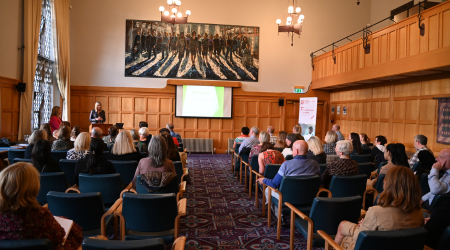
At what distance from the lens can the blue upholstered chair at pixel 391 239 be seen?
181cm

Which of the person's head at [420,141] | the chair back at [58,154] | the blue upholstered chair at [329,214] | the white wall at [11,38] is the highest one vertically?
the white wall at [11,38]

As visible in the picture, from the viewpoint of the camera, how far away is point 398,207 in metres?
2.02

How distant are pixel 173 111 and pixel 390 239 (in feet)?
36.5

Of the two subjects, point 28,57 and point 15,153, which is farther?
point 28,57

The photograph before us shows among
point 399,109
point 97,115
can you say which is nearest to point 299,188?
point 399,109

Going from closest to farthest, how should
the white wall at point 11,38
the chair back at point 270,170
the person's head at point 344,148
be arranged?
the person's head at point 344,148 → the chair back at point 270,170 → the white wall at point 11,38

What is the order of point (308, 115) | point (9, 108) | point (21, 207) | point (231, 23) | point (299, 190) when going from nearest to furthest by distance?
point (21, 207), point (299, 190), point (9, 108), point (308, 115), point (231, 23)

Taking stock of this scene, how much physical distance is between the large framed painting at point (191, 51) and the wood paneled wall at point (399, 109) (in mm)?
4339

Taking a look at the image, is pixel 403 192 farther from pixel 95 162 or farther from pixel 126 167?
pixel 126 167

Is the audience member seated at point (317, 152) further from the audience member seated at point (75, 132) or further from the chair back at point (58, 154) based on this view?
the audience member seated at point (75, 132)

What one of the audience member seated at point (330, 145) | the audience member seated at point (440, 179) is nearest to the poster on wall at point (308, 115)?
the audience member seated at point (330, 145)

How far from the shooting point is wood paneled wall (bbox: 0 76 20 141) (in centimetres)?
696

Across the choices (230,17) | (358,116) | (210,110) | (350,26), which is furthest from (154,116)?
(350,26)

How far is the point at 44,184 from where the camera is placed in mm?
3295
